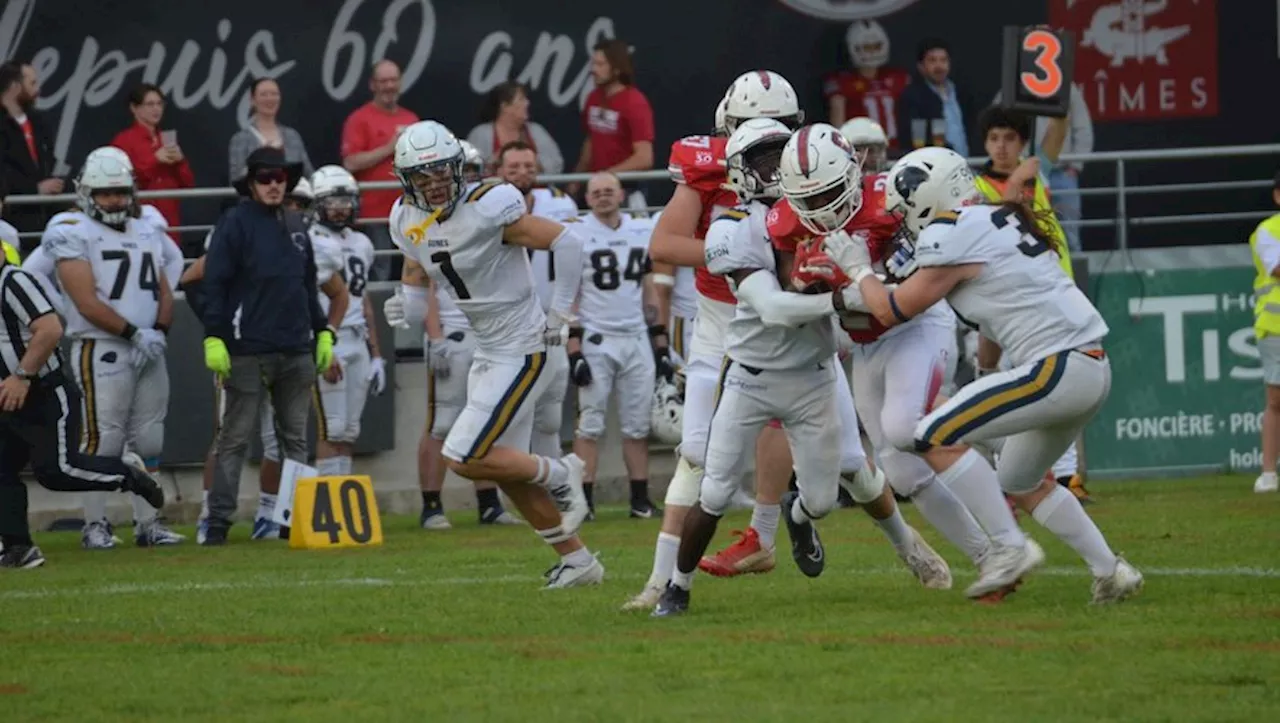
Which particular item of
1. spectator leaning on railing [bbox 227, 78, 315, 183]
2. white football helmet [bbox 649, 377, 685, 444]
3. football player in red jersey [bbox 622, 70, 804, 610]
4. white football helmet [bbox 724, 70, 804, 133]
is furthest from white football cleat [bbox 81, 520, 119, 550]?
white football helmet [bbox 724, 70, 804, 133]

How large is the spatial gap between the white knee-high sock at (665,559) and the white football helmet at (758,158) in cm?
125

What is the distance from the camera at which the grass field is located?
6488 mm

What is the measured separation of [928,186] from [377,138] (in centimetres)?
777

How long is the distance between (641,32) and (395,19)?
1.72 metres

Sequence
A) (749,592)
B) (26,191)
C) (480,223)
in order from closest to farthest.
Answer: (749,592) → (480,223) → (26,191)

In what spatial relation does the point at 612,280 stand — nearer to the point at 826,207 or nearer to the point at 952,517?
the point at 952,517

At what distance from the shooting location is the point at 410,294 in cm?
1141

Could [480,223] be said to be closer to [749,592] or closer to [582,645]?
[749,592]

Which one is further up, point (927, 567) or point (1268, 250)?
point (1268, 250)

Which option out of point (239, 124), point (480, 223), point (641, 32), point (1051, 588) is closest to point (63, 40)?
point (239, 124)

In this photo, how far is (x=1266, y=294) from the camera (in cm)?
1421

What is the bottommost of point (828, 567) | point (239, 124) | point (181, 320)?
point (828, 567)

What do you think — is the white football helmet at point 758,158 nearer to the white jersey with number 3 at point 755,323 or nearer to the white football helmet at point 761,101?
the white jersey with number 3 at point 755,323

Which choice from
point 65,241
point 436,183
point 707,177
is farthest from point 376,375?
point 707,177
